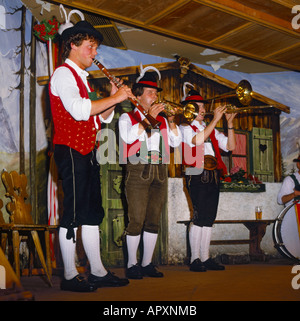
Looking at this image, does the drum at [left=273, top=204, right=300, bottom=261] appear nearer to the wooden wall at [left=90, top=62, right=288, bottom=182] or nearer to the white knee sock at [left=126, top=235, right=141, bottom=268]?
the wooden wall at [left=90, top=62, right=288, bottom=182]

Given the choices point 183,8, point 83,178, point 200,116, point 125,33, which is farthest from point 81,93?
point 125,33

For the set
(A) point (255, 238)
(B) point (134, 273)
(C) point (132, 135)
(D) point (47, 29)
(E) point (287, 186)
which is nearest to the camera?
(B) point (134, 273)

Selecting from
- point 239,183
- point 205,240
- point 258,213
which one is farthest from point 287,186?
point 205,240

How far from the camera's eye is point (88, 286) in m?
2.92

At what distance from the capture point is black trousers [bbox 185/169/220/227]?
14.8 ft

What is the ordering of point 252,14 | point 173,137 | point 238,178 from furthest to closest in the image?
point 238,178, point 252,14, point 173,137

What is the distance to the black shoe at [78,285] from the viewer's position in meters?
2.92

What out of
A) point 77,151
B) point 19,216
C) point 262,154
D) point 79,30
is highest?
point 79,30

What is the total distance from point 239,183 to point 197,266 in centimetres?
207

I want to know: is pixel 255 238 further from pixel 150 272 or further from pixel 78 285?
pixel 78 285

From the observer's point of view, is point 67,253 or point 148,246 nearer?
point 67,253

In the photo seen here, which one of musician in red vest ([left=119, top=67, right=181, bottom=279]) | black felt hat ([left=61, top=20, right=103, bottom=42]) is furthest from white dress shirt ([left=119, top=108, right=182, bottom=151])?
black felt hat ([left=61, top=20, right=103, bottom=42])

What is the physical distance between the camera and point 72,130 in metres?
2.99

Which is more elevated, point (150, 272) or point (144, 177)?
point (144, 177)
